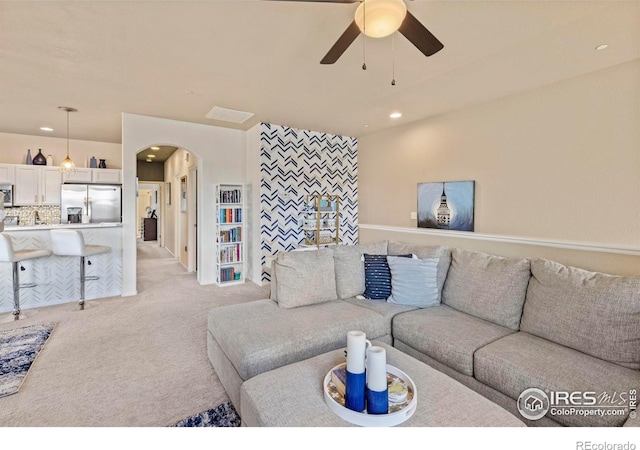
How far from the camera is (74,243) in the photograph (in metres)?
3.54

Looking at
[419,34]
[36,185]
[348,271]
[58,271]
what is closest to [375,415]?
[348,271]

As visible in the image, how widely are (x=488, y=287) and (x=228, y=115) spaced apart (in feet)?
12.9

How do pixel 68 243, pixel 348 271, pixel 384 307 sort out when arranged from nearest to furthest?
pixel 384 307
pixel 348 271
pixel 68 243

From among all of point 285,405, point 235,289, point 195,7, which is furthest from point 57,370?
point 195,7

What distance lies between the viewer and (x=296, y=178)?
17.1 feet

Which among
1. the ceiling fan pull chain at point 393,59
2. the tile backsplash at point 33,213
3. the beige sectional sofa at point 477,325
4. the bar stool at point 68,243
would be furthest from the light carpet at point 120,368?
the tile backsplash at point 33,213

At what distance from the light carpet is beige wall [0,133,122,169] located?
11.4 feet

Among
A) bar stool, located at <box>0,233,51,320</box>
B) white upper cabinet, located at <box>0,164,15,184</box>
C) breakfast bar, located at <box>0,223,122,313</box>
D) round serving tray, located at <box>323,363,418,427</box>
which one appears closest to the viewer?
round serving tray, located at <box>323,363,418,427</box>

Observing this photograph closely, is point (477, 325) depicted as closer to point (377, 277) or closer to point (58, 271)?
point (377, 277)

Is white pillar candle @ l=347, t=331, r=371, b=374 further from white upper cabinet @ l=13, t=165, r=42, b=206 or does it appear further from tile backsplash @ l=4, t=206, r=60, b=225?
tile backsplash @ l=4, t=206, r=60, b=225

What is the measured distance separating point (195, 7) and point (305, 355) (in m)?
2.42

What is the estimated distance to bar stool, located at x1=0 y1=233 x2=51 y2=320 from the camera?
3141mm

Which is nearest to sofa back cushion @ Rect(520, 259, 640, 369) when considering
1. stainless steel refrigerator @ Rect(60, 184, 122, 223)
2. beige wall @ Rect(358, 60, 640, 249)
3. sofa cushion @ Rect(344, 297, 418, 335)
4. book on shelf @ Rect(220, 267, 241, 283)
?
sofa cushion @ Rect(344, 297, 418, 335)

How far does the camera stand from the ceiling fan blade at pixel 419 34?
166 cm
